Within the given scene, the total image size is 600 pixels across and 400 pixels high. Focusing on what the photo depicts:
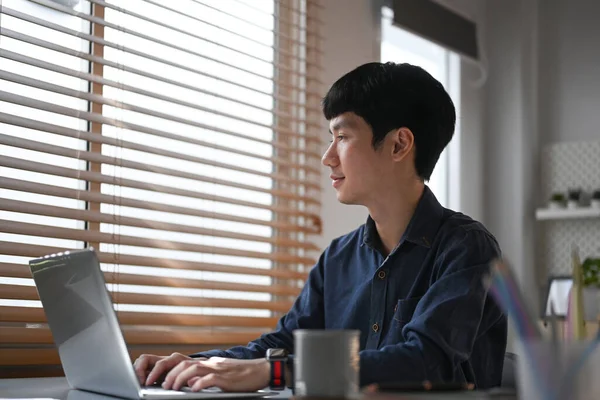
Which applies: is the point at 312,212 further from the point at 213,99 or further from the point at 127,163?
the point at 127,163

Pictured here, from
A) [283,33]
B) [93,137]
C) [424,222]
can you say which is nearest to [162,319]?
[93,137]

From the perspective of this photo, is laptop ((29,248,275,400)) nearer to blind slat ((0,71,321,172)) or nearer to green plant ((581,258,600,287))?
blind slat ((0,71,321,172))

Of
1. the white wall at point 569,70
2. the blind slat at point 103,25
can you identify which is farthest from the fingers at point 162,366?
the white wall at point 569,70

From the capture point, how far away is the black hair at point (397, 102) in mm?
1762

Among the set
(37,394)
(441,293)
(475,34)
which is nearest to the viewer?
(37,394)

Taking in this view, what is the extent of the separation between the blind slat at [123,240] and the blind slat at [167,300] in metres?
0.12

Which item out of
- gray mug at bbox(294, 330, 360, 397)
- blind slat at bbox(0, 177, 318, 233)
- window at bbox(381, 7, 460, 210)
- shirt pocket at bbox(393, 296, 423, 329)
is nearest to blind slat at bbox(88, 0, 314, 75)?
blind slat at bbox(0, 177, 318, 233)

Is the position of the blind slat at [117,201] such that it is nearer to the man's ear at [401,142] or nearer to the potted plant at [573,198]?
the man's ear at [401,142]

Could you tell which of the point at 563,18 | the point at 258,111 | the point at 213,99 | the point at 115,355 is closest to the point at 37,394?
the point at 115,355

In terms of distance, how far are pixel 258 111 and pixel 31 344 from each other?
1.13 meters

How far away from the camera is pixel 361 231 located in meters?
1.87

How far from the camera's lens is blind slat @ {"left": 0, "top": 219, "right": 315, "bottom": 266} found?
6.13 feet

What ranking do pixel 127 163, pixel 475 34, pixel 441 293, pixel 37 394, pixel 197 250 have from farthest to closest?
pixel 475 34, pixel 197 250, pixel 127 163, pixel 441 293, pixel 37 394

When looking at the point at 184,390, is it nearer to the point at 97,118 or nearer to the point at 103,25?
the point at 97,118
